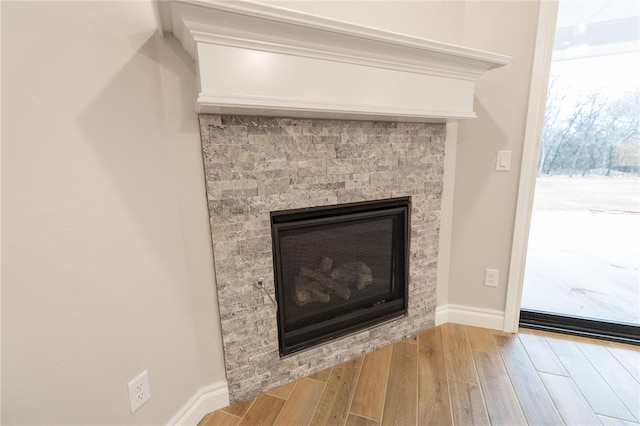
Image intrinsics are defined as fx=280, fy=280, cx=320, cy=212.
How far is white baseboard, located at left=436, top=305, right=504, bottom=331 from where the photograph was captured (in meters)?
1.86

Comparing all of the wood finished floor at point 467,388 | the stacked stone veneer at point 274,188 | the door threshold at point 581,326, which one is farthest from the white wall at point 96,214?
the door threshold at point 581,326

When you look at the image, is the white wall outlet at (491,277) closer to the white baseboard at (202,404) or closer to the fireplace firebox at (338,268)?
the fireplace firebox at (338,268)

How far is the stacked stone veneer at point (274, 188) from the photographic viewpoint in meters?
1.17

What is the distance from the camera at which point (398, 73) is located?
3.98 ft

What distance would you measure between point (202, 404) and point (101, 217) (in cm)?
95

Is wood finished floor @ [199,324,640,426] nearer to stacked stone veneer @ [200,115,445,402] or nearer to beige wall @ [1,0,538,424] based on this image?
stacked stone veneer @ [200,115,445,402]

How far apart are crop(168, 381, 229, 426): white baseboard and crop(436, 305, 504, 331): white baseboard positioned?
4.64 feet

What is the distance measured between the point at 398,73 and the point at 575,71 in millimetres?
1326

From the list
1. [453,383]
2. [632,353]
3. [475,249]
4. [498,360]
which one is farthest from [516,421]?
[632,353]

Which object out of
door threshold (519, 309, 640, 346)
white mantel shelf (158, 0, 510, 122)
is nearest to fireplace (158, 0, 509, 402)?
white mantel shelf (158, 0, 510, 122)

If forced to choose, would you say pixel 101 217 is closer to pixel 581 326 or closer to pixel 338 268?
pixel 338 268

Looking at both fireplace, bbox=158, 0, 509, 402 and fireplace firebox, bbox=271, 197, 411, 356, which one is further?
fireplace firebox, bbox=271, 197, 411, 356

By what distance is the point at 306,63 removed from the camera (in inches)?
40.7

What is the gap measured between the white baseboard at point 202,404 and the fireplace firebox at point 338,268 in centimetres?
31
